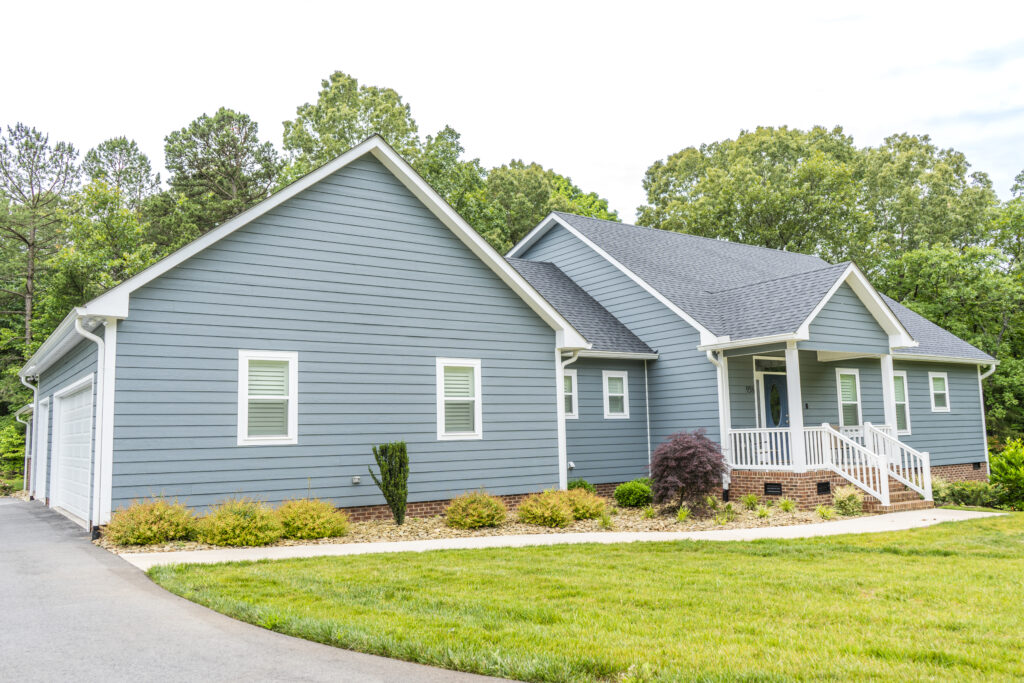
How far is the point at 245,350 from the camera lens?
11875 mm

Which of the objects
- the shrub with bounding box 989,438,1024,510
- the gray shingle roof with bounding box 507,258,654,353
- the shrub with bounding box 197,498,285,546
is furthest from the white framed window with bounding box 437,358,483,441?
the shrub with bounding box 989,438,1024,510

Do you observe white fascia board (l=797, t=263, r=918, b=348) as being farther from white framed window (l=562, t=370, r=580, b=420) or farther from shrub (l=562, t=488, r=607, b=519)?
shrub (l=562, t=488, r=607, b=519)

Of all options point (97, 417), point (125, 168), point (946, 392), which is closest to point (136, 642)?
point (97, 417)

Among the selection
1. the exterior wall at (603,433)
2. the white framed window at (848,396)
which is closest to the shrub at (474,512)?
the exterior wall at (603,433)

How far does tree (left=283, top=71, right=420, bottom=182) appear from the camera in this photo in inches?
1548

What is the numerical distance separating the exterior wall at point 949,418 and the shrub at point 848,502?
723cm

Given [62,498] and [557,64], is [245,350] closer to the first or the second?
[62,498]

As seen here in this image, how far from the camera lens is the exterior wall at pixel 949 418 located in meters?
21.4

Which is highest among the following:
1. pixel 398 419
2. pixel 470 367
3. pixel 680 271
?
pixel 680 271

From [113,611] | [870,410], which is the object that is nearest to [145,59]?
[113,611]

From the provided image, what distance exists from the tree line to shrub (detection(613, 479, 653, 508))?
1889cm

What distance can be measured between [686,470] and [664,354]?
193 inches

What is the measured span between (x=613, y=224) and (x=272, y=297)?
12688mm

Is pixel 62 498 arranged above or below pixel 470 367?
below
